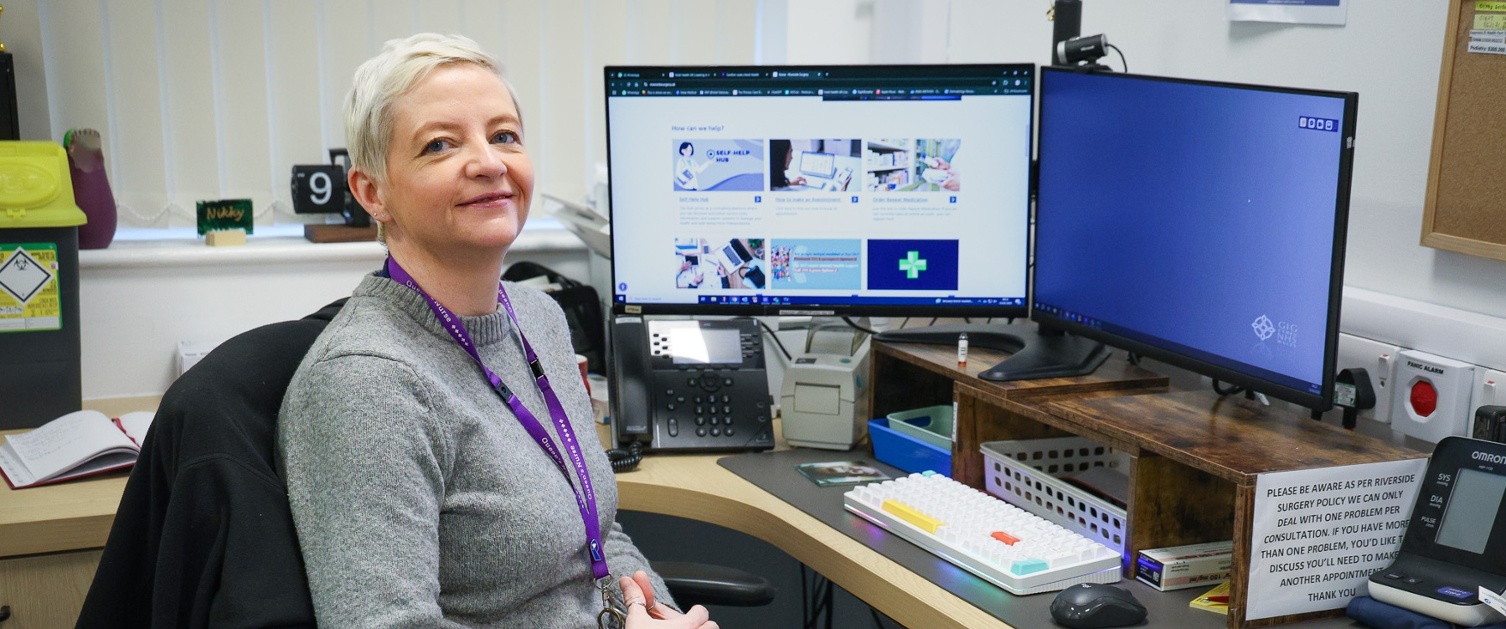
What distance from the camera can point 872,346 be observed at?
191 cm

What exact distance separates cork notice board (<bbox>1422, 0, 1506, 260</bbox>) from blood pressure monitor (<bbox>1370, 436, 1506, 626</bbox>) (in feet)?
0.89

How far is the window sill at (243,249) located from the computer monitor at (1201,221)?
1.15 m

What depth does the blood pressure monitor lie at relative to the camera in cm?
121

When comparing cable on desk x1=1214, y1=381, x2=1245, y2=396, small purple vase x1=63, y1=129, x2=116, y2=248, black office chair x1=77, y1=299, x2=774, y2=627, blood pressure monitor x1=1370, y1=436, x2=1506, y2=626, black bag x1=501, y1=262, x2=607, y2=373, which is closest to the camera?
black office chair x1=77, y1=299, x2=774, y2=627

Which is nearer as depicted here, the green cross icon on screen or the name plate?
the green cross icon on screen

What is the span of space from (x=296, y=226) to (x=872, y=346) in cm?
129

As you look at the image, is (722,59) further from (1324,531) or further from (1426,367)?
(1324,531)

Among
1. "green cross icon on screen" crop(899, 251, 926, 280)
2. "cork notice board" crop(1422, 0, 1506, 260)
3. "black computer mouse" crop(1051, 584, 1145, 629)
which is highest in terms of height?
"cork notice board" crop(1422, 0, 1506, 260)

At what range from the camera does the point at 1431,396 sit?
141 cm

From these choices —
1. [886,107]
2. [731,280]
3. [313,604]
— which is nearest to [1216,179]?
[886,107]

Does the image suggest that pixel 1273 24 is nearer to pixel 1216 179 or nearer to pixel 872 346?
pixel 1216 179

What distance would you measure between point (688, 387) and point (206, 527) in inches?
35.9

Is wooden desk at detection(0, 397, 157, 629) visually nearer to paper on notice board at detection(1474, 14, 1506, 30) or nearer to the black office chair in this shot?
the black office chair

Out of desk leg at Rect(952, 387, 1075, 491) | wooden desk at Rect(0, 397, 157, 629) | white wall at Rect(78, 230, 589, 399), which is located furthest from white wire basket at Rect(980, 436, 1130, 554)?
white wall at Rect(78, 230, 589, 399)
